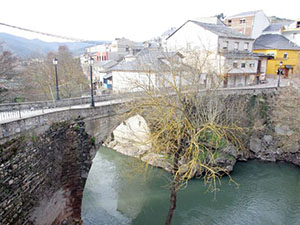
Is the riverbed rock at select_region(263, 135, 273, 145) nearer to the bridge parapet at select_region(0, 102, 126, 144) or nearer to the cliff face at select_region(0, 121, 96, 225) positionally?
the bridge parapet at select_region(0, 102, 126, 144)

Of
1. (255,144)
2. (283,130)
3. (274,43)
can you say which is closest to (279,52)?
(274,43)

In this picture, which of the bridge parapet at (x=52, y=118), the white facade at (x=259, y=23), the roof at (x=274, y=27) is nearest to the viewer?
the bridge parapet at (x=52, y=118)

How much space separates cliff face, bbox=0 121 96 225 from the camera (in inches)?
296

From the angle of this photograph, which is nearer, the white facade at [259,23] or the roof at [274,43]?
the roof at [274,43]

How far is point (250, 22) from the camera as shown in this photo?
116 ft

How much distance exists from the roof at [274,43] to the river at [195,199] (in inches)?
810

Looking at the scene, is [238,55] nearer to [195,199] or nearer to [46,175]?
[195,199]

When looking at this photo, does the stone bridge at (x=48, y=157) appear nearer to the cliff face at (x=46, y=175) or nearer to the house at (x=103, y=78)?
the cliff face at (x=46, y=175)

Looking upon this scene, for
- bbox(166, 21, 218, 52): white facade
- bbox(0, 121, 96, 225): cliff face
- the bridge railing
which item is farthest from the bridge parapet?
bbox(166, 21, 218, 52): white facade

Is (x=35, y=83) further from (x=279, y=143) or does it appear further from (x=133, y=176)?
(x=279, y=143)

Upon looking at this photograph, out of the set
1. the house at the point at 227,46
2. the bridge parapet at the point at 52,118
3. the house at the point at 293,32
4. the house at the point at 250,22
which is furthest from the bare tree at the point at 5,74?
the house at the point at 293,32

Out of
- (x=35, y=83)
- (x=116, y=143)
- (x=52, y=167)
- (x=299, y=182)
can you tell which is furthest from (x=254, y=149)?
(x=35, y=83)

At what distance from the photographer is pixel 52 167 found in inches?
383

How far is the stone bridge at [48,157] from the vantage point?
755cm
